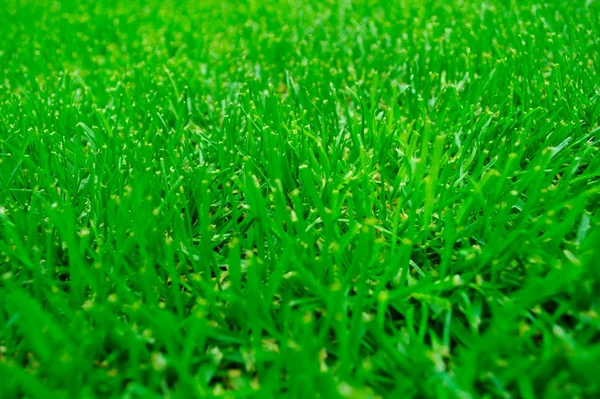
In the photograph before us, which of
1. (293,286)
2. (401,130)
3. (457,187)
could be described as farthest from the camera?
(401,130)

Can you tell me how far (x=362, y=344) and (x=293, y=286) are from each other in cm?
25

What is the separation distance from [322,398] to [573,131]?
1.36 m

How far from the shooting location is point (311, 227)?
1602 millimetres

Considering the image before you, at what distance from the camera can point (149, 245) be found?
151cm

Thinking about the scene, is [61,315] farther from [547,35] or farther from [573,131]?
[547,35]

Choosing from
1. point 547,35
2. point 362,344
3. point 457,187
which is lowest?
point 362,344

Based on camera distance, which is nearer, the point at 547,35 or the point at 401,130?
the point at 401,130

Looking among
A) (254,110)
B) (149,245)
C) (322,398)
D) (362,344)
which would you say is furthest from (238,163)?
(322,398)

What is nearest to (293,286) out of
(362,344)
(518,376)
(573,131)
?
(362,344)

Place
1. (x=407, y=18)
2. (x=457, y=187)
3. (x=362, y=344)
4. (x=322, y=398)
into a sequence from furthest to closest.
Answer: (x=407, y=18)
(x=457, y=187)
(x=362, y=344)
(x=322, y=398)

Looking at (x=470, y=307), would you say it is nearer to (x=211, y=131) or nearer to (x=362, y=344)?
(x=362, y=344)

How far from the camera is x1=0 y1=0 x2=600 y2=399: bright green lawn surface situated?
47.6 inches

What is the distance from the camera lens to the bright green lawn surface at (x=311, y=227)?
3.97 ft

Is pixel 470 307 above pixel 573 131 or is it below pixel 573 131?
below
